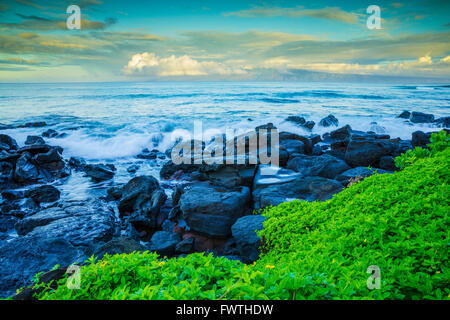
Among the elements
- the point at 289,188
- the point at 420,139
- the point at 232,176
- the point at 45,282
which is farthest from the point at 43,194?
the point at 420,139

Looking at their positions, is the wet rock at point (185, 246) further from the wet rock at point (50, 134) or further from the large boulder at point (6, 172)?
the wet rock at point (50, 134)

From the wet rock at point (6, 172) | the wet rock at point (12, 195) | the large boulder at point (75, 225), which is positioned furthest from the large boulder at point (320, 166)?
the wet rock at point (6, 172)

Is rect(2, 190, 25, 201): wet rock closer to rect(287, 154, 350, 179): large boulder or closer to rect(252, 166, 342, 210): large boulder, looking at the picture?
rect(252, 166, 342, 210): large boulder

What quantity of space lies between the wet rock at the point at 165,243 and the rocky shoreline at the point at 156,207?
30 mm

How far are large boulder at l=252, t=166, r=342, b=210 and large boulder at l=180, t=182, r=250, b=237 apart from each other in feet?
2.56

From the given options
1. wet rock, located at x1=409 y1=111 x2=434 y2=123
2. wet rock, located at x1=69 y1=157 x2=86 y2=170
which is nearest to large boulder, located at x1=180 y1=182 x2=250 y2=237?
wet rock, located at x1=69 y1=157 x2=86 y2=170

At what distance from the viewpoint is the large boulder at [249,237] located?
18.3 feet

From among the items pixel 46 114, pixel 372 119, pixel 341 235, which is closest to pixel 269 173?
pixel 341 235

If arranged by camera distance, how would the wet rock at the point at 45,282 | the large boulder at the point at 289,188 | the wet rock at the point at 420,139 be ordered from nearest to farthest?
the wet rock at the point at 45,282 < the large boulder at the point at 289,188 < the wet rock at the point at 420,139

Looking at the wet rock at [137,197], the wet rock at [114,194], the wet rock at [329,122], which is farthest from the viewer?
the wet rock at [329,122]

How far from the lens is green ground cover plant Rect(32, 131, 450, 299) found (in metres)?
1.91
